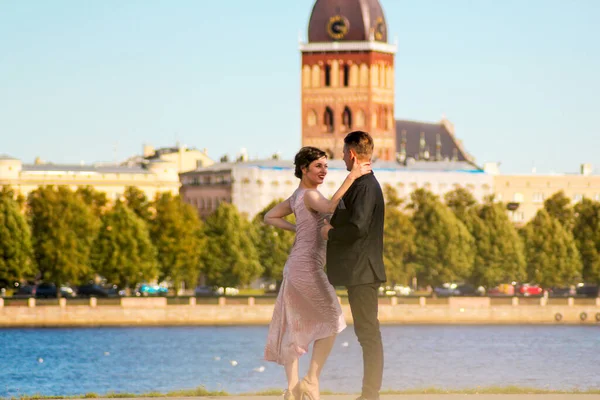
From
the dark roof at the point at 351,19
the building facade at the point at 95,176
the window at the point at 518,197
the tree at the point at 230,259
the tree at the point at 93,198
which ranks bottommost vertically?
the tree at the point at 230,259

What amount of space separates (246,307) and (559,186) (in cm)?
8682

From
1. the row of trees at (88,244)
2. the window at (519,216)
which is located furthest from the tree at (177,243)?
the window at (519,216)

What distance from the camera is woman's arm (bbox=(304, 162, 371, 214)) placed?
2255 cm

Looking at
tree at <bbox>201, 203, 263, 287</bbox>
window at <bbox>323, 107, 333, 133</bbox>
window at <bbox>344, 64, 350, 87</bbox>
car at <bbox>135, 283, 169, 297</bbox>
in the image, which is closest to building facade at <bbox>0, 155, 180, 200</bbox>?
window at <bbox>323, 107, 333, 133</bbox>

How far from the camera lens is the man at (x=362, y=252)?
22.5m

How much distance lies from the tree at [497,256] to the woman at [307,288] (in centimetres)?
10590

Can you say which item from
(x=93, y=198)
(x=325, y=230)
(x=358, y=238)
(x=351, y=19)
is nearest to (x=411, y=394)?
(x=325, y=230)

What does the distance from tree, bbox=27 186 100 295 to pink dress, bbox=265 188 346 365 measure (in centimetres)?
9419

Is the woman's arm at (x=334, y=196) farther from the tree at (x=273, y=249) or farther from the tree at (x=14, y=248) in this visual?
the tree at (x=273, y=249)

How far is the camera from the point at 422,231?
131250mm

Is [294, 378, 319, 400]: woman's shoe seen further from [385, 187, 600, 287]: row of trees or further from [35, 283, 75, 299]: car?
[385, 187, 600, 287]: row of trees

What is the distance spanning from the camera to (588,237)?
444ft

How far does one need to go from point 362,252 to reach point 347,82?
175 metres

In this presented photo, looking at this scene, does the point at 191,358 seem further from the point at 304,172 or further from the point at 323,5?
the point at 323,5
